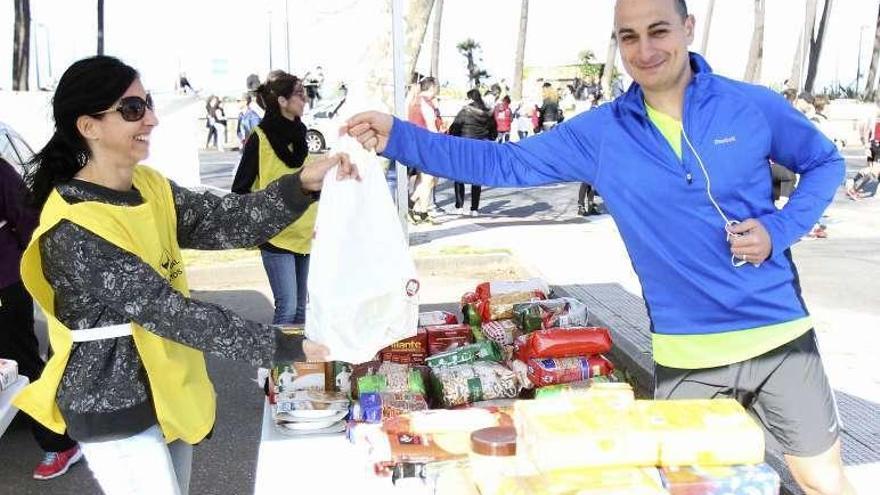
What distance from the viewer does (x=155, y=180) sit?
2.39 metres

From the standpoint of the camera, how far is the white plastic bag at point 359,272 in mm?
2221

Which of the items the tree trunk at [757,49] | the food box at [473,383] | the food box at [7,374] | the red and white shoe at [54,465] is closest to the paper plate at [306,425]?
the food box at [473,383]

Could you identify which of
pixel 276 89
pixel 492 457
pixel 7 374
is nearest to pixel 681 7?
pixel 492 457

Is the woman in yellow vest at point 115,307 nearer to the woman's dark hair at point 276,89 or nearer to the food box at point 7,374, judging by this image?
the food box at point 7,374

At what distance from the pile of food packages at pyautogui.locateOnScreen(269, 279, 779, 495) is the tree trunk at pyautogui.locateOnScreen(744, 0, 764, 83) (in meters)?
26.7

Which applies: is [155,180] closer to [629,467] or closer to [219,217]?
[219,217]

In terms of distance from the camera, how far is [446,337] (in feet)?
11.9

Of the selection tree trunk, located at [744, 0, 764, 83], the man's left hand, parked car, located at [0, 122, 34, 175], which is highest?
tree trunk, located at [744, 0, 764, 83]

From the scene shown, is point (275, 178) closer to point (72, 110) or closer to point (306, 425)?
point (306, 425)

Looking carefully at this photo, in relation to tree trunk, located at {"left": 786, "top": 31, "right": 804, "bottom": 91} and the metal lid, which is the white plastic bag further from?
tree trunk, located at {"left": 786, "top": 31, "right": 804, "bottom": 91}

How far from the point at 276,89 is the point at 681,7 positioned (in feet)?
10.1

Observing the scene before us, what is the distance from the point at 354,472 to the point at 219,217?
89cm

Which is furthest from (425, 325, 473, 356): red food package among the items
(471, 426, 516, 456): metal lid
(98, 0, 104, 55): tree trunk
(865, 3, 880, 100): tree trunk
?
(865, 3, 880, 100): tree trunk

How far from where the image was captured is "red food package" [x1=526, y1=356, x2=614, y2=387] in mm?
3213
